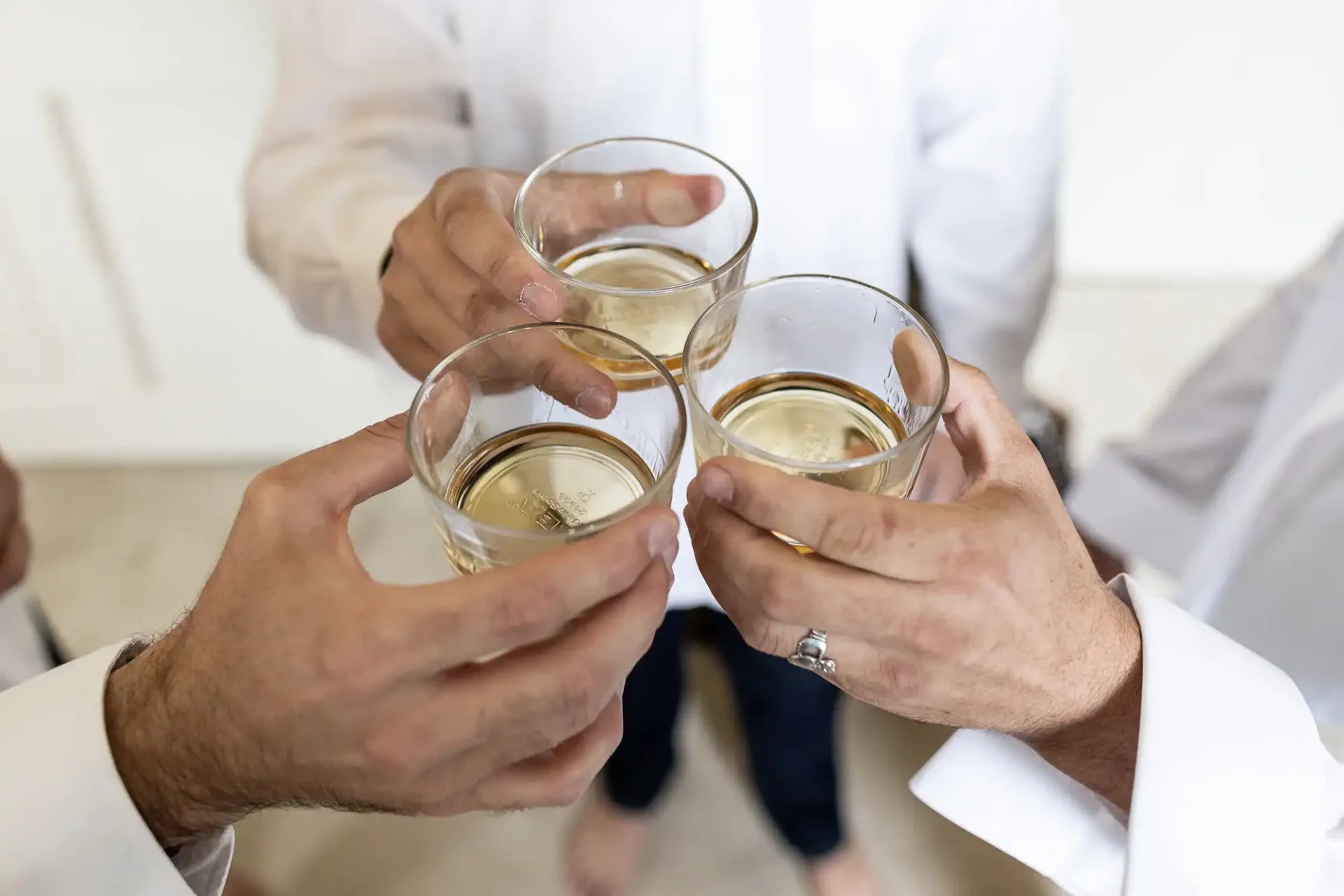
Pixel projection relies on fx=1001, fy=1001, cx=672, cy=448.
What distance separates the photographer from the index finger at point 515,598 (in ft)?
1.47

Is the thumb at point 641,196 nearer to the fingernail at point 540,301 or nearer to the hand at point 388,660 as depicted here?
the fingernail at point 540,301

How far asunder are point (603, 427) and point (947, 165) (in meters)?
0.52

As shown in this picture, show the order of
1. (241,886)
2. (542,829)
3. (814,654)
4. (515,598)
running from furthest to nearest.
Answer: (542,829), (241,886), (814,654), (515,598)

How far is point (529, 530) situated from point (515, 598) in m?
0.06

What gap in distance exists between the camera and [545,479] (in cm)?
59

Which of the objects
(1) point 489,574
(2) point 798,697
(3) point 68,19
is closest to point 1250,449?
(2) point 798,697

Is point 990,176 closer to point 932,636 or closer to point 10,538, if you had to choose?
point 932,636

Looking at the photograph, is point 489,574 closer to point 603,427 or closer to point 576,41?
point 603,427

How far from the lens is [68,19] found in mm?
1269

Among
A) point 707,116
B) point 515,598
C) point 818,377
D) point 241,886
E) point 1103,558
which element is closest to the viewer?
point 515,598

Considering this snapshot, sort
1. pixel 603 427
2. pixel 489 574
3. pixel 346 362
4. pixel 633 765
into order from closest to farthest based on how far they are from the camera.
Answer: pixel 489 574, pixel 603 427, pixel 633 765, pixel 346 362

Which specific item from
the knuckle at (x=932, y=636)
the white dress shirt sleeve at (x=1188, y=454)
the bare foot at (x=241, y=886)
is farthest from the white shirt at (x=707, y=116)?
the bare foot at (x=241, y=886)

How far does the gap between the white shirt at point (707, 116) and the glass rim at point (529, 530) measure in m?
0.36

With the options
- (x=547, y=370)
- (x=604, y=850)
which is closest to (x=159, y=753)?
(x=547, y=370)
